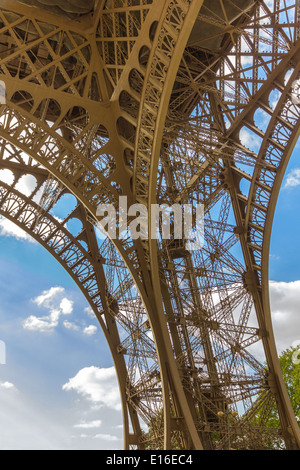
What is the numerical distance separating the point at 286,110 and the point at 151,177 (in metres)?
4.89

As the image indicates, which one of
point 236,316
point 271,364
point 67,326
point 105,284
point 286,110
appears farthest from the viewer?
point 67,326

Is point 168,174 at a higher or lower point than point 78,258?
higher

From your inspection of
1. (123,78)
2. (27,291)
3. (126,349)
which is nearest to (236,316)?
(126,349)

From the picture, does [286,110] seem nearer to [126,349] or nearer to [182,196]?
[182,196]

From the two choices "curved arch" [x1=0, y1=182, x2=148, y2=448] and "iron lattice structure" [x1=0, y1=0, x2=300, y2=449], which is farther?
"curved arch" [x1=0, y1=182, x2=148, y2=448]

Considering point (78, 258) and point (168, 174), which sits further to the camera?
point (78, 258)

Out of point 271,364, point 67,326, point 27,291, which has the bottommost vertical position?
point 271,364

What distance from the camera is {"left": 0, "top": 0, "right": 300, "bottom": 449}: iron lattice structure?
13.7m

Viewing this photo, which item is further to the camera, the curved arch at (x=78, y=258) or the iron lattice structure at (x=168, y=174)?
the curved arch at (x=78, y=258)

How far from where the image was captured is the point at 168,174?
1931 cm

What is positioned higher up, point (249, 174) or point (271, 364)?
point (249, 174)

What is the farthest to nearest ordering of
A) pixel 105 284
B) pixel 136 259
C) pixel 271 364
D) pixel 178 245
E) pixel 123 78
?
pixel 105 284, pixel 178 245, pixel 271 364, pixel 136 259, pixel 123 78

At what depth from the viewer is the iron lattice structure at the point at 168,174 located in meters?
13.7

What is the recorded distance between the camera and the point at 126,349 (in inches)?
784
